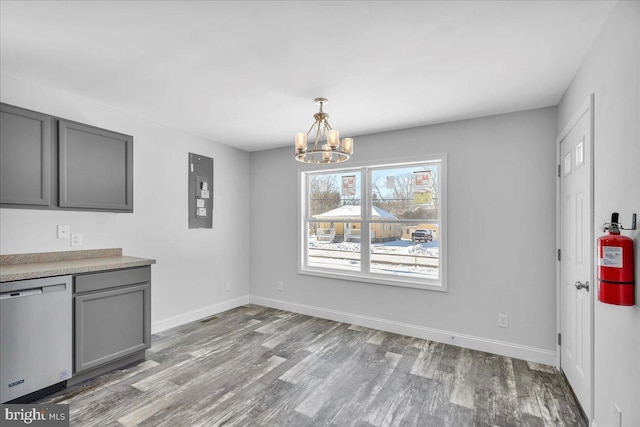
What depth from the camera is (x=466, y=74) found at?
2432 mm

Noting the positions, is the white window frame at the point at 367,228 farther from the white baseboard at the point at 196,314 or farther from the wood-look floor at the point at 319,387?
the white baseboard at the point at 196,314

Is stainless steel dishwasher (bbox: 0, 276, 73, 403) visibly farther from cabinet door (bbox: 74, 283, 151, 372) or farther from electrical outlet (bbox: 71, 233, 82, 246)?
electrical outlet (bbox: 71, 233, 82, 246)

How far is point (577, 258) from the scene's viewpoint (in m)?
2.40

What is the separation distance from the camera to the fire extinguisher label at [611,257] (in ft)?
4.85

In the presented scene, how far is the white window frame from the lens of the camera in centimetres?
358

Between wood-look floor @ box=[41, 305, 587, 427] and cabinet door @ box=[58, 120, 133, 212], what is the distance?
5.10 feet

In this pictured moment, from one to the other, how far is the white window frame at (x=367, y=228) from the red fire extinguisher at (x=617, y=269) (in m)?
2.03

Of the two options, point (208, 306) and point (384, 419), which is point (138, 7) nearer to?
point (384, 419)

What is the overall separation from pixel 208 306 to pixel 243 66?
130 inches

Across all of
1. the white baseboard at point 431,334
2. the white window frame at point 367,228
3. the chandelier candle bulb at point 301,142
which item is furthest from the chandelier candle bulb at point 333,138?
the white baseboard at point 431,334

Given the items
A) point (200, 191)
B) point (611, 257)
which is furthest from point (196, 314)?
point (611, 257)

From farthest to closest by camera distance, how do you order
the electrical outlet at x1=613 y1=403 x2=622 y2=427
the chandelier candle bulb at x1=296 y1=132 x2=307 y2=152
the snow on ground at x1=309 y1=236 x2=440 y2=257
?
the snow on ground at x1=309 y1=236 x2=440 y2=257 → the chandelier candle bulb at x1=296 y1=132 x2=307 y2=152 → the electrical outlet at x1=613 y1=403 x2=622 y2=427

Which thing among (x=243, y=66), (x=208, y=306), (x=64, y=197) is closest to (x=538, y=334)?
(x=243, y=66)

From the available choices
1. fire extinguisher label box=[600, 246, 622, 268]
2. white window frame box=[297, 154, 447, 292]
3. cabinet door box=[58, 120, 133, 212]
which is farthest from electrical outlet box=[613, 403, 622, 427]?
cabinet door box=[58, 120, 133, 212]
